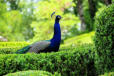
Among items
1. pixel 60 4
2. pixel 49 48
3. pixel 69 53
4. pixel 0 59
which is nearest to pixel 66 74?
pixel 69 53

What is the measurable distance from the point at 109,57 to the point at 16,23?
1862cm

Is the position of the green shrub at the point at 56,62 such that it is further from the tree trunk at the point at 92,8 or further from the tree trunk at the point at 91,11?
the tree trunk at the point at 92,8

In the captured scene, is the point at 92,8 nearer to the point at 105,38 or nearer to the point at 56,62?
the point at 56,62

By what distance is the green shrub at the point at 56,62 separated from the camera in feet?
17.3

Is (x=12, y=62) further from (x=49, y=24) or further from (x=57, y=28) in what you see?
(x=49, y=24)

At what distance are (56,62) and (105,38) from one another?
1.60 metres

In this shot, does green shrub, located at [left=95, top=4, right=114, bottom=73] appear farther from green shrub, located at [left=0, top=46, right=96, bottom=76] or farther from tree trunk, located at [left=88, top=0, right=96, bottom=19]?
tree trunk, located at [left=88, top=0, right=96, bottom=19]

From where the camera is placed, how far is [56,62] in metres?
5.87

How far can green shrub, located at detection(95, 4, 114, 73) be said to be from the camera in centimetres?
506

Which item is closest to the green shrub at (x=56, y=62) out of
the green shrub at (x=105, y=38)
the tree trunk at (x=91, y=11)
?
the green shrub at (x=105, y=38)

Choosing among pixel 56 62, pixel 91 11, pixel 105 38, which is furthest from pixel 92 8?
pixel 105 38

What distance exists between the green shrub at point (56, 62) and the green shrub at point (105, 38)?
41.9 inches

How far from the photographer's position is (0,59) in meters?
5.27

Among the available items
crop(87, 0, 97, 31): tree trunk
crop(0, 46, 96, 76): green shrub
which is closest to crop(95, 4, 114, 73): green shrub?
crop(0, 46, 96, 76): green shrub
